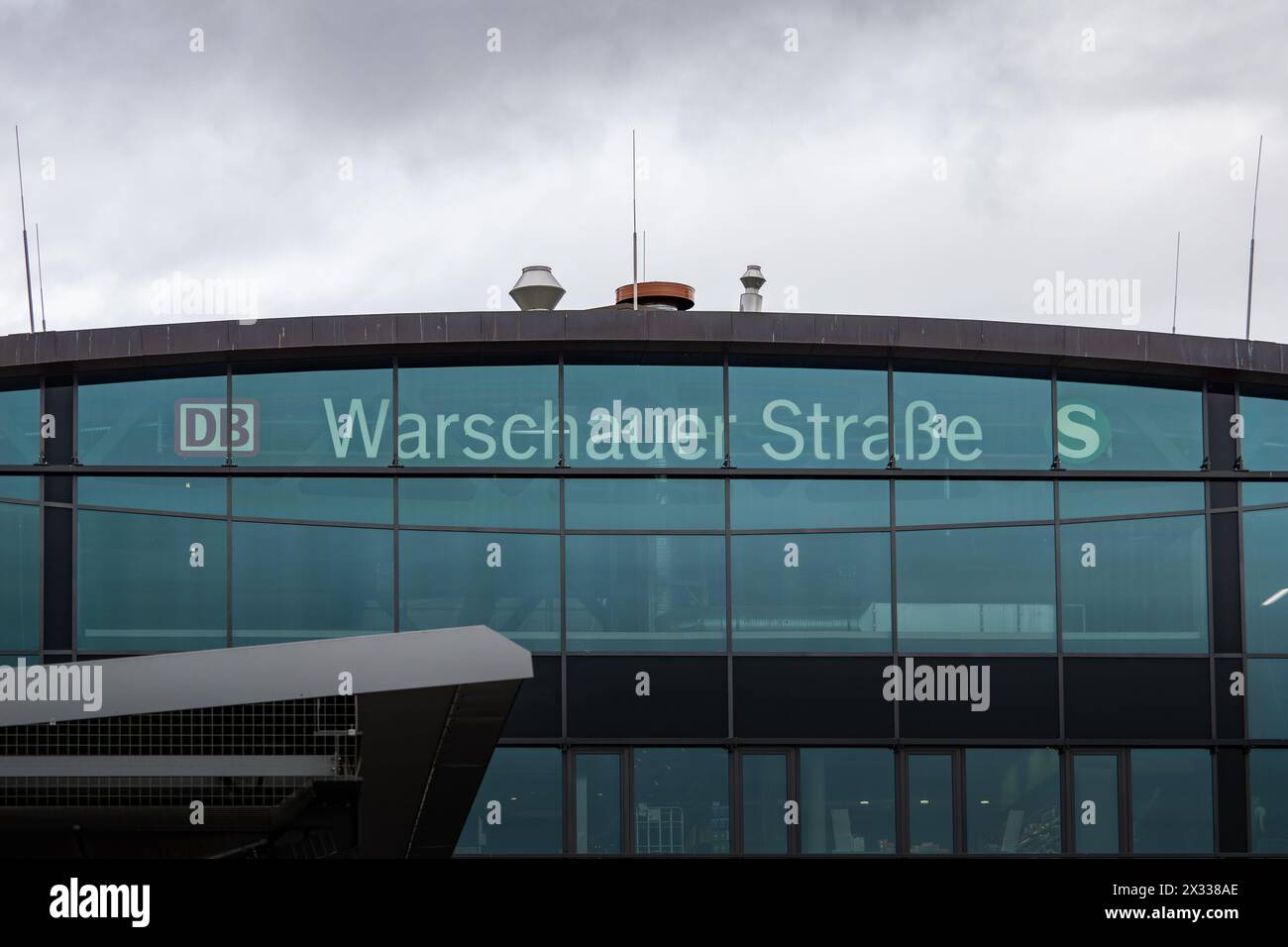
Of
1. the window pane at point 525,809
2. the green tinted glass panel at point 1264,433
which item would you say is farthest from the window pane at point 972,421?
the window pane at point 525,809

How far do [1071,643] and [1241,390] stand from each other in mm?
3438

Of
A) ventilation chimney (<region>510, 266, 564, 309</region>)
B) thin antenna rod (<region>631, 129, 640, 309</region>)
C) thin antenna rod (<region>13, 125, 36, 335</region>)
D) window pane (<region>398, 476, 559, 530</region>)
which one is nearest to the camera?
window pane (<region>398, 476, 559, 530</region>)

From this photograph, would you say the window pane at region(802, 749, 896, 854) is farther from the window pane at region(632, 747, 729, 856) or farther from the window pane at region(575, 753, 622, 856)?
the window pane at region(575, 753, 622, 856)

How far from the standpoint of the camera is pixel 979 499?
47.6ft

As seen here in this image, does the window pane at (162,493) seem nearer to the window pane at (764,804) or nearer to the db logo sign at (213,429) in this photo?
the db logo sign at (213,429)

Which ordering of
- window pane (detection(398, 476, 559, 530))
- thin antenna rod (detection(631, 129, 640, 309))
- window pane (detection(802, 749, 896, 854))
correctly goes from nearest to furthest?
window pane (detection(802, 749, 896, 854)) → window pane (detection(398, 476, 559, 530)) → thin antenna rod (detection(631, 129, 640, 309))

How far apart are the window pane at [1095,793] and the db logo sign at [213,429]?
953 centimetres

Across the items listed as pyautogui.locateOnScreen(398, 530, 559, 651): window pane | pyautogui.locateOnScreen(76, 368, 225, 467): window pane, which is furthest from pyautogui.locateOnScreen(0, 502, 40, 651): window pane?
pyautogui.locateOnScreen(398, 530, 559, 651): window pane

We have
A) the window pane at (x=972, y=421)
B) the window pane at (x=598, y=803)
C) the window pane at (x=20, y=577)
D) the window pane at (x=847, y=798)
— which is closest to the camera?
the window pane at (x=20, y=577)

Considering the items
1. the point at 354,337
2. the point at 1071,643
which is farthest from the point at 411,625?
the point at 1071,643

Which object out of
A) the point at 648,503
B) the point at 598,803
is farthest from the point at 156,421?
the point at 598,803

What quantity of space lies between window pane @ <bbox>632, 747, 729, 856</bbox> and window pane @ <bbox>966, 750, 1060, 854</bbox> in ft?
8.74

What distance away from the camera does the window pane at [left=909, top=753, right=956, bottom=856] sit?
1420 cm

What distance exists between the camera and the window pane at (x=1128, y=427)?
14547 millimetres
